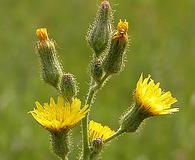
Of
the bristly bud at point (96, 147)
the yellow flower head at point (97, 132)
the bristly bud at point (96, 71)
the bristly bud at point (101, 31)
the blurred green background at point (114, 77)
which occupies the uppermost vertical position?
the blurred green background at point (114, 77)

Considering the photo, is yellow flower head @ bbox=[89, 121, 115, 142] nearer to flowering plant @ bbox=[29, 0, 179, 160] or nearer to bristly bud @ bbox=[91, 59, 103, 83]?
flowering plant @ bbox=[29, 0, 179, 160]

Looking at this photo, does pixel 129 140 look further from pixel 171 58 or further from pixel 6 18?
pixel 6 18

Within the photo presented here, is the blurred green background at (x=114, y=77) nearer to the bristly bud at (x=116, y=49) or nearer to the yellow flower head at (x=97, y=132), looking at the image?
the yellow flower head at (x=97, y=132)

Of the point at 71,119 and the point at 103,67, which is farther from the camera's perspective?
the point at 103,67

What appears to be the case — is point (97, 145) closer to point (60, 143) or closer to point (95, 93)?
point (60, 143)

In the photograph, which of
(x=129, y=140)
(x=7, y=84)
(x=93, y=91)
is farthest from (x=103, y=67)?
(x=7, y=84)

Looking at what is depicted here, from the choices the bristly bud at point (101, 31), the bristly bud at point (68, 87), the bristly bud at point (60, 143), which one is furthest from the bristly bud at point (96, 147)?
the bristly bud at point (101, 31)
